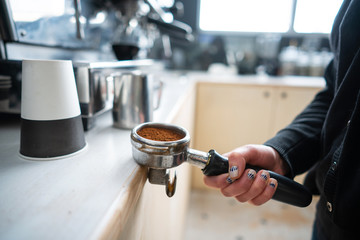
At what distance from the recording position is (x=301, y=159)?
21.6 inches

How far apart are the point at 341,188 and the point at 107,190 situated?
1.24 ft

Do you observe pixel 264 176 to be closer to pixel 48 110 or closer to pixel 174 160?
pixel 174 160

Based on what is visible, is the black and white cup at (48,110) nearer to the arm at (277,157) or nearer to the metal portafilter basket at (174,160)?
the metal portafilter basket at (174,160)

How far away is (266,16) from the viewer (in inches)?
79.7

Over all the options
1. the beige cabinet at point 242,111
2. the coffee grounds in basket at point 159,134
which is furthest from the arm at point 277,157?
the beige cabinet at point 242,111

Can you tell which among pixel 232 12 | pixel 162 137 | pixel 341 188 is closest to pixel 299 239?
pixel 341 188

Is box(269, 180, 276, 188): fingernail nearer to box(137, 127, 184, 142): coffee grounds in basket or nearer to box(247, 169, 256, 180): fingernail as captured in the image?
box(247, 169, 256, 180): fingernail

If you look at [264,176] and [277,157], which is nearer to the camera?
[264,176]

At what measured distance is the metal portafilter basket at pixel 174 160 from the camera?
0.98 feet

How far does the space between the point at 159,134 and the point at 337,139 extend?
37 centimetres

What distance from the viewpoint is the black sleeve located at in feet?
1.76

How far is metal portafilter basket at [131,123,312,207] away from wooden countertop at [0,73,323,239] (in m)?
0.03

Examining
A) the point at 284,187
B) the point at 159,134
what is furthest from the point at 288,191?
the point at 159,134

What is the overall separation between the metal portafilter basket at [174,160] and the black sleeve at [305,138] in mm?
136
